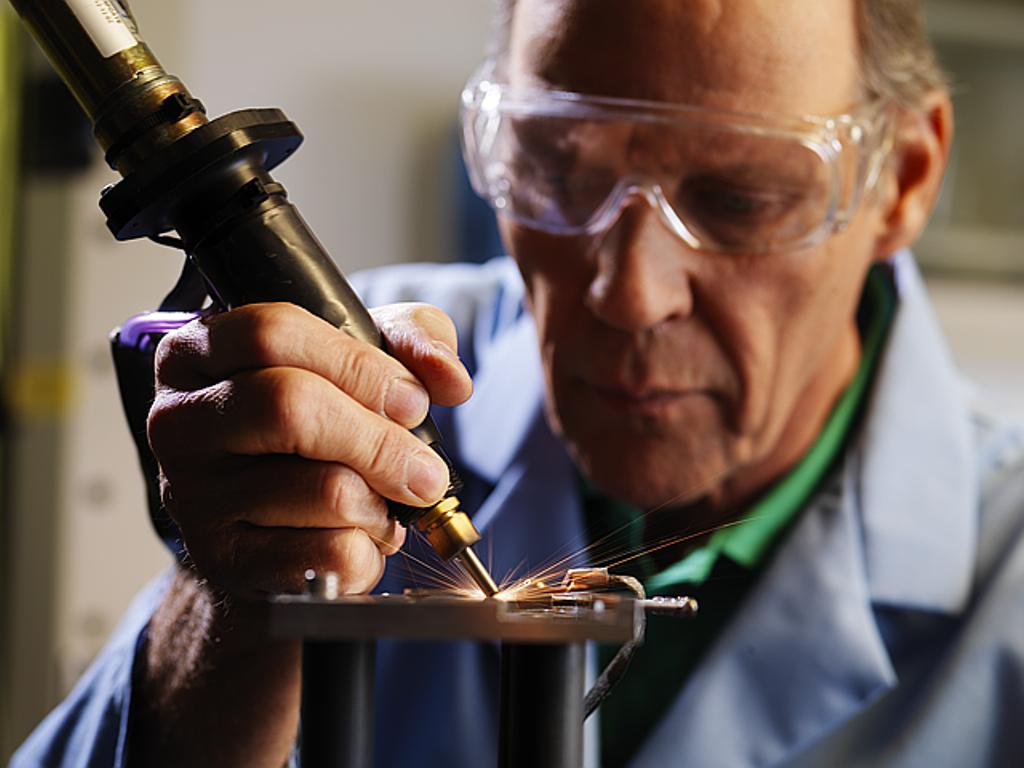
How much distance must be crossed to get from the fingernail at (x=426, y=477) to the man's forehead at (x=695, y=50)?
53cm

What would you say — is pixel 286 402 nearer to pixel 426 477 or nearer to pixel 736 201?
pixel 426 477

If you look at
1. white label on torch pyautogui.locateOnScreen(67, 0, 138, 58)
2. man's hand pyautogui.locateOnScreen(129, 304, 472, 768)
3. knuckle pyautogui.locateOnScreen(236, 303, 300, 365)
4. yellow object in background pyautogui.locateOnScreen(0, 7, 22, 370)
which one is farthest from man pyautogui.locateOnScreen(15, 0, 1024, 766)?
yellow object in background pyautogui.locateOnScreen(0, 7, 22, 370)

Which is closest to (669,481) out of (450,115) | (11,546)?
(11,546)

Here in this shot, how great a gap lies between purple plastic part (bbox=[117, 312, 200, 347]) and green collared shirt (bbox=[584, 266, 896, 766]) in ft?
2.03

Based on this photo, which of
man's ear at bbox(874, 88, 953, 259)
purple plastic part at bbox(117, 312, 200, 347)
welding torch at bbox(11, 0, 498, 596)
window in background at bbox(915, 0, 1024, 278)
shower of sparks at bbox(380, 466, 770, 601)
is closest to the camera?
welding torch at bbox(11, 0, 498, 596)

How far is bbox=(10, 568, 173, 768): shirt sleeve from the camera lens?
99cm

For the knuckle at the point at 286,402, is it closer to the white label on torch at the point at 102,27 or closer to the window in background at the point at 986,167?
the white label on torch at the point at 102,27

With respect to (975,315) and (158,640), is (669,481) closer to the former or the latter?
(158,640)

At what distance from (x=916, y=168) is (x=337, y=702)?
1003mm

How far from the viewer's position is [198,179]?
653 mm

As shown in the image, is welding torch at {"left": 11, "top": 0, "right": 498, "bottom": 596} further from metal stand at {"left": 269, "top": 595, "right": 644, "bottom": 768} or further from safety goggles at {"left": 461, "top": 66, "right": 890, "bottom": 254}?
safety goggles at {"left": 461, "top": 66, "right": 890, "bottom": 254}

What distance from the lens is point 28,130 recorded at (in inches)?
97.0

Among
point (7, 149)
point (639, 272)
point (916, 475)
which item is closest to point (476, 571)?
point (639, 272)

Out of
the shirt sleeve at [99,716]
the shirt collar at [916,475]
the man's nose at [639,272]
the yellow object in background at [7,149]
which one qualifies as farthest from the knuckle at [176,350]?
the yellow object in background at [7,149]
